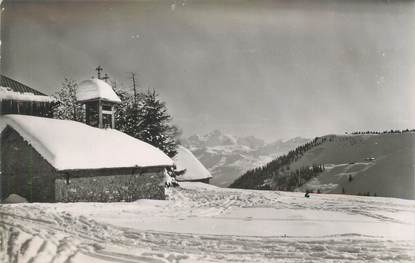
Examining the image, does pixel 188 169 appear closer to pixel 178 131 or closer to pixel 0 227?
pixel 178 131

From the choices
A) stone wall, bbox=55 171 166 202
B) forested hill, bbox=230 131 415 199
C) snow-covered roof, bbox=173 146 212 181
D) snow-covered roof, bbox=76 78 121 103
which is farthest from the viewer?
snow-covered roof, bbox=173 146 212 181

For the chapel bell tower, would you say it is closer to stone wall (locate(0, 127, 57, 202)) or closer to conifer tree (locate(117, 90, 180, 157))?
conifer tree (locate(117, 90, 180, 157))

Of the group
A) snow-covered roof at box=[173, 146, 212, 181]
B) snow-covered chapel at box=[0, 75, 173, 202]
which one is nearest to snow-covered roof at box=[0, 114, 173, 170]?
snow-covered chapel at box=[0, 75, 173, 202]

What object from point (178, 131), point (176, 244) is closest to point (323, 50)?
point (178, 131)

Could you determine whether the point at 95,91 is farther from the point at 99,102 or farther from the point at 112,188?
the point at 112,188

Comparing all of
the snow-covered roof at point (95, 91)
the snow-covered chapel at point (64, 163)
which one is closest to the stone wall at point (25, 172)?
the snow-covered chapel at point (64, 163)

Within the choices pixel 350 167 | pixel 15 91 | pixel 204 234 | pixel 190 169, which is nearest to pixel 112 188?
pixel 15 91
